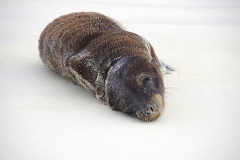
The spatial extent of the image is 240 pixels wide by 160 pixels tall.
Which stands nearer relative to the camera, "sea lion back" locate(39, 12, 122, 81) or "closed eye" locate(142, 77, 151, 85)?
"closed eye" locate(142, 77, 151, 85)

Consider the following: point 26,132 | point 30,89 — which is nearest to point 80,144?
point 26,132

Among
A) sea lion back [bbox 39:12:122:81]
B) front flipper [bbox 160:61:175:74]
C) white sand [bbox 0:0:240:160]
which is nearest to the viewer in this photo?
white sand [bbox 0:0:240:160]

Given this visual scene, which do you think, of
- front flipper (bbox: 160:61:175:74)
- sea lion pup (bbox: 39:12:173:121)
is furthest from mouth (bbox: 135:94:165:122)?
front flipper (bbox: 160:61:175:74)

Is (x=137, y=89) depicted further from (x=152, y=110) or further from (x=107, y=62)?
(x=107, y=62)

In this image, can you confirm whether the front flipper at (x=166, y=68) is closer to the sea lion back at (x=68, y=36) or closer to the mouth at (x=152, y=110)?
the sea lion back at (x=68, y=36)

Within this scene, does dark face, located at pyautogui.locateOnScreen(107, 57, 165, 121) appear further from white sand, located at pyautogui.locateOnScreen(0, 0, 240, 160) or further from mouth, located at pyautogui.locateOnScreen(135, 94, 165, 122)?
white sand, located at pyautogui.locateOnScreen(0, 0, 240, 160)

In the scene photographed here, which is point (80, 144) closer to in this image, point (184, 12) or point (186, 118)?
point (186, 118)

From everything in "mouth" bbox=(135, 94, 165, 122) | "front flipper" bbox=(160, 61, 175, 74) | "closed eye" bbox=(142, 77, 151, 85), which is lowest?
"front flipper" bbox=(160, 61, 175, 74)
